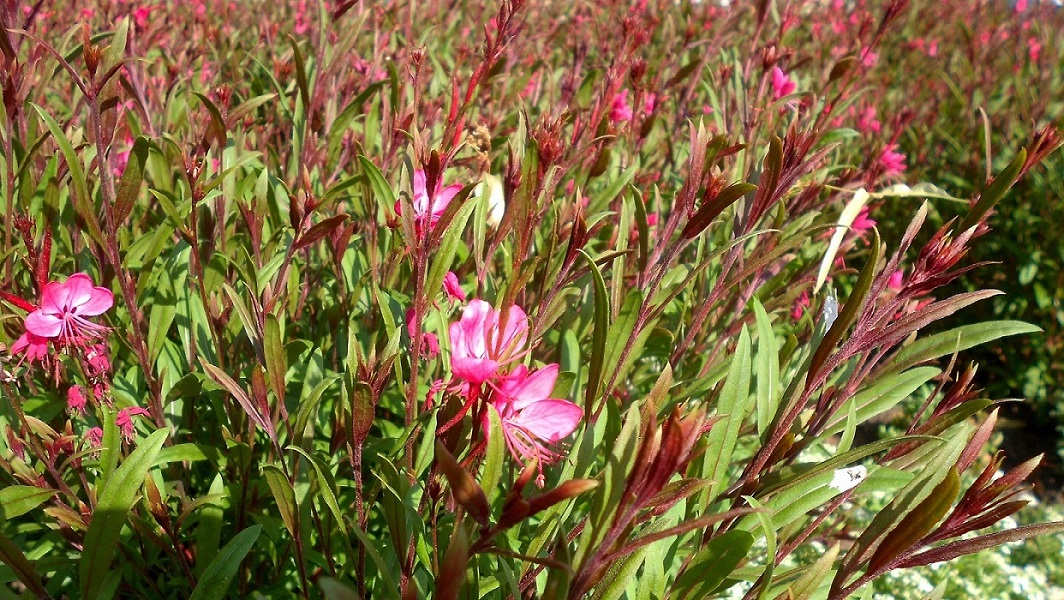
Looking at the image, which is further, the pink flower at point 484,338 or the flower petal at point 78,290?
the flower petal at point 78,290

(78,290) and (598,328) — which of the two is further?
(78,290)

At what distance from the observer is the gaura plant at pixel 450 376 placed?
0.88 metres

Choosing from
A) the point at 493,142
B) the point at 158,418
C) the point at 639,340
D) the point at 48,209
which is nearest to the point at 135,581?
the point at 158,418

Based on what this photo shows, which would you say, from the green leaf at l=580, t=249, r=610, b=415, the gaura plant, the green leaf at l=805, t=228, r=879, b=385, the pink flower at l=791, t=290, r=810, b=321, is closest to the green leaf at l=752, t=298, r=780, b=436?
the gaura plant

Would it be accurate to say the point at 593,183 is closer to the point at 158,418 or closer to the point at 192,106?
the point at 192,106

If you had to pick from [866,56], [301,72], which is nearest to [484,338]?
[301,72]

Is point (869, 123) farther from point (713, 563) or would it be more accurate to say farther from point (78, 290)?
point (78, 290)

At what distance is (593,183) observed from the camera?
232 cm

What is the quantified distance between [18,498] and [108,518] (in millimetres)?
197

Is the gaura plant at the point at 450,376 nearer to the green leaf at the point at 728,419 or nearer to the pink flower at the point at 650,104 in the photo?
the green leaf at the point at 728,419

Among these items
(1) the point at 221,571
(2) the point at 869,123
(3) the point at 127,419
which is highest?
(3) the point at 127,419

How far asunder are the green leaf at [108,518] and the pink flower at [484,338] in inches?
15.6

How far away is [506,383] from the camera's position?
0.85 m

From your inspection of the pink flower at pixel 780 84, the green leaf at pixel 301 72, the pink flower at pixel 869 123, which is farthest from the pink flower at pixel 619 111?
the pink flower at pixel 869 123
